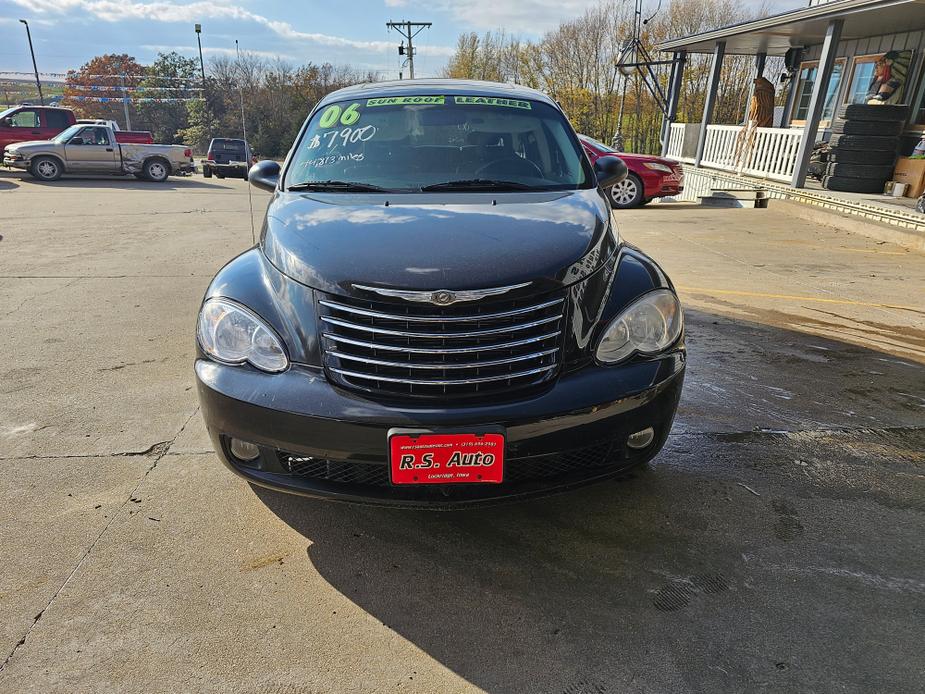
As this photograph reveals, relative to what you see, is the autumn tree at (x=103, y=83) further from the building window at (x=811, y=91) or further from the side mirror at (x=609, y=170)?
the side mirror at (x=609, y=170)

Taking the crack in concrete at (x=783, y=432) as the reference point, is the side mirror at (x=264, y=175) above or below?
above

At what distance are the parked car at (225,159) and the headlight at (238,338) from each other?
19314mm

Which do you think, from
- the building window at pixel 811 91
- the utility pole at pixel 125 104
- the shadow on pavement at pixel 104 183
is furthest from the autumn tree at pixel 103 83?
the building window at pixel 811 91

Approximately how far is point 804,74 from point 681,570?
18.1 meters

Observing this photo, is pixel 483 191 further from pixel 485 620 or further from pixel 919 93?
pixel 919 93

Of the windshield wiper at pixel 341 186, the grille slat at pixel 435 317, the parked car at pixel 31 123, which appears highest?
the windshield wiper at pixel 341 186

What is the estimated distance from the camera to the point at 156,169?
60.3 ft

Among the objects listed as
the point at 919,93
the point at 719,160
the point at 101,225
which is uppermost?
the point at 919,93

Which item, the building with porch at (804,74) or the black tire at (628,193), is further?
the black tire at (628,193)

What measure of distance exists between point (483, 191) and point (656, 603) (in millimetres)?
1970

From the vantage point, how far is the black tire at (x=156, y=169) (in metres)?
18.2

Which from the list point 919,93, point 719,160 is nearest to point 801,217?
point 919,93

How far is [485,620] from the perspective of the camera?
2.09 meters

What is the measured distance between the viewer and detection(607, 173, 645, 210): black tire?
12445 millimetres
